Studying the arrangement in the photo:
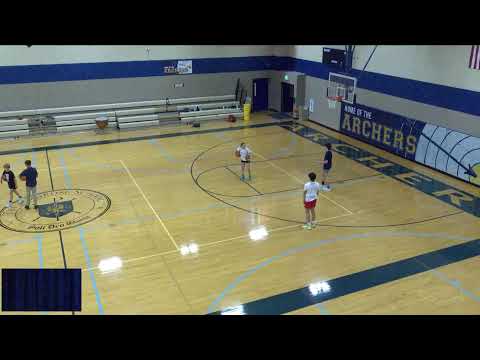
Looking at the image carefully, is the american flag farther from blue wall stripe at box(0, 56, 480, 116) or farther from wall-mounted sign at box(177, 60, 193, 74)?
wall-mounted sign at box(177, 60, 193, 74)

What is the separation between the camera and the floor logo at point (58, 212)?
13.9 m

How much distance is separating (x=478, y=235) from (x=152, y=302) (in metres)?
9.21

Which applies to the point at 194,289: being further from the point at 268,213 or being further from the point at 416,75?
the point at 416,75

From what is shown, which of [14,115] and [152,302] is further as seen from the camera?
[14,115]

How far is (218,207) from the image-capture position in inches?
595

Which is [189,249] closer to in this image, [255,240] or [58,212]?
[255,240]

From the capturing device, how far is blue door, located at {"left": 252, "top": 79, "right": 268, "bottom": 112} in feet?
96.3

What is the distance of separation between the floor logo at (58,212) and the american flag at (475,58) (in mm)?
13638

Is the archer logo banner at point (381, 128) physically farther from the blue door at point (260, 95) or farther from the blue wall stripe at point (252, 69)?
the blue door at point (260, 95)

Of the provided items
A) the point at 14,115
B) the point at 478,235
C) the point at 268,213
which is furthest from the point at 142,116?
the point at 478,235

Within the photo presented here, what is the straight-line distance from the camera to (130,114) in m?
26.2

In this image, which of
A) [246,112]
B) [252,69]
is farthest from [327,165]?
[252,69]
